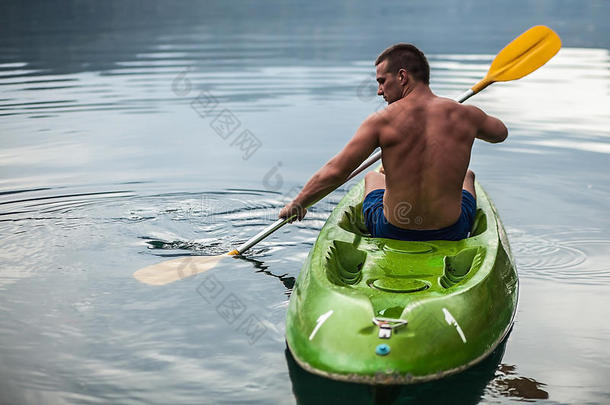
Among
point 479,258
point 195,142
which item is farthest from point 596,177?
point 195,142

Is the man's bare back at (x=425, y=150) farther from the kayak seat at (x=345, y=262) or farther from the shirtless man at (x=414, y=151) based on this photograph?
the kayak seat at (x=345, y=262)

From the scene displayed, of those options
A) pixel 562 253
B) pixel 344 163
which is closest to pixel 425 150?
pixel 344 163

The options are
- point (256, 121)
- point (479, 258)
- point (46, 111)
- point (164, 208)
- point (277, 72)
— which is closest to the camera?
point (479, 258)

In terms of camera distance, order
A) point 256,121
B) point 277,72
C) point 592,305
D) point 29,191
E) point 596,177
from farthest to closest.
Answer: point 277,72 → point 256,121 → point 596,177 → point 29,191 → point 592,305

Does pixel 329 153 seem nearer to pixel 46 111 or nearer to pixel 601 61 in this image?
pixel 46 111

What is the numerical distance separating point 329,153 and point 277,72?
6.44 m

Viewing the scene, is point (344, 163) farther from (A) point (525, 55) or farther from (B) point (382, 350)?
(A) point (525, 55)

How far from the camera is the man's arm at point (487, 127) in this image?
13.9 feet

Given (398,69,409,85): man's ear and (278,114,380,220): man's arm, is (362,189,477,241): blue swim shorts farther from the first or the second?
(398,69,409,85): man's ear

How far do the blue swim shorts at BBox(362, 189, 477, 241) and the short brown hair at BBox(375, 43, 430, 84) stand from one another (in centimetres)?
82

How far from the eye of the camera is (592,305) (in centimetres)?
445

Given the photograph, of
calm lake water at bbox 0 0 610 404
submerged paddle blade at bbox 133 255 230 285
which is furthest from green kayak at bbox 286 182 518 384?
submerged paddle blade at bbox 133 255 230 285

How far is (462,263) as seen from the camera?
163 inches

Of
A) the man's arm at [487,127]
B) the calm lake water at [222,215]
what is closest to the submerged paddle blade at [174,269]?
the calm lake water at [222,215]
